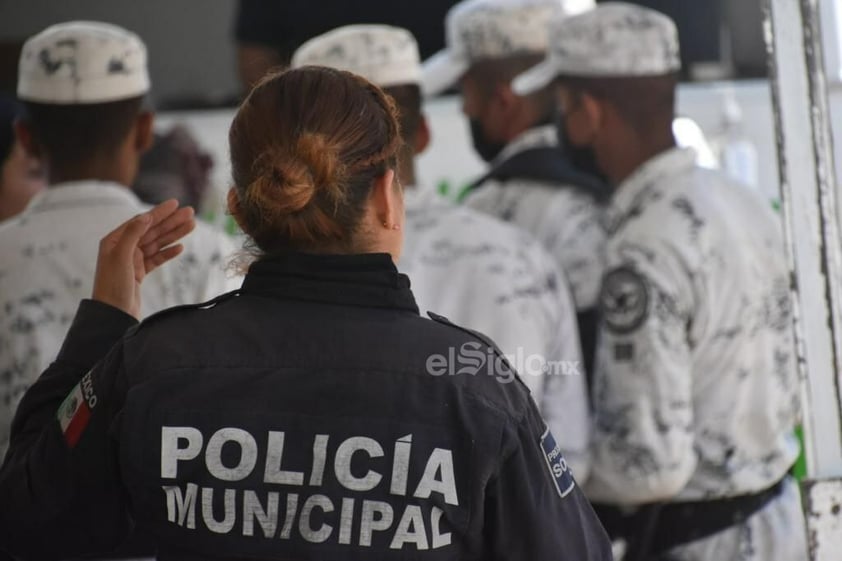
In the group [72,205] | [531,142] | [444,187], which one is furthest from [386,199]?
[444,187]

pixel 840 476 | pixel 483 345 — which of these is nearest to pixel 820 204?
pixel 840 476

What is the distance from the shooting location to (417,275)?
7.22 ft

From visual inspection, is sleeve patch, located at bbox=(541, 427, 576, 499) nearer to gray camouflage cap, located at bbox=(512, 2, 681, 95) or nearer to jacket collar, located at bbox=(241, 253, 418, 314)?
jacket collar, located at bbox=(241, 253, 418, 314)

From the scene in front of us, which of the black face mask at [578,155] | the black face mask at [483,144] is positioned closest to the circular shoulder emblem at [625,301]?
the black face mask at [578,155]

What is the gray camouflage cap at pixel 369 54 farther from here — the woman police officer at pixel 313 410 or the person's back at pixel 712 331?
the woman police officer at pixel 313 410

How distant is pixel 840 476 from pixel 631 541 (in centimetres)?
82

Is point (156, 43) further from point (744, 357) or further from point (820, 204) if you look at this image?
point (820, 204)

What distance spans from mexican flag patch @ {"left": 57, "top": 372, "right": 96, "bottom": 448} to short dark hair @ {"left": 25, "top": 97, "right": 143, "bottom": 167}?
90cm

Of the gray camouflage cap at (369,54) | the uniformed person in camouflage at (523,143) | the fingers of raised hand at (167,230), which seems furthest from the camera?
the uniformed person in camouflage at (523,143)

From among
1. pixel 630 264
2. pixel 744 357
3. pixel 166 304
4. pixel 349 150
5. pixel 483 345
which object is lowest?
pixel 744 357

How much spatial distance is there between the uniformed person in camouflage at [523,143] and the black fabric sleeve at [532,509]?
4.35 ft

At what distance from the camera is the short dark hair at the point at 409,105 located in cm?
228

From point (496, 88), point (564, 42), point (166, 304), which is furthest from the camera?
point (496, 88)

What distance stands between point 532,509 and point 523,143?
5.31 feet
